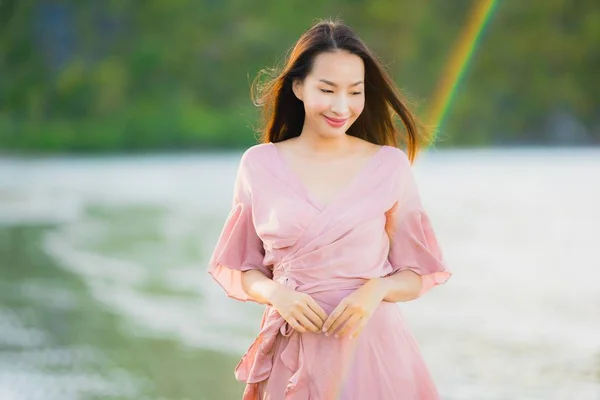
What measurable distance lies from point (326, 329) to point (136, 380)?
2.49 metres

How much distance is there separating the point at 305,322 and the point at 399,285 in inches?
6.8

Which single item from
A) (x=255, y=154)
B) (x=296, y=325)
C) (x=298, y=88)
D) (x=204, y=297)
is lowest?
(x=204, y=297)

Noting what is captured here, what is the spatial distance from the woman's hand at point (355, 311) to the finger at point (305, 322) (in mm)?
17

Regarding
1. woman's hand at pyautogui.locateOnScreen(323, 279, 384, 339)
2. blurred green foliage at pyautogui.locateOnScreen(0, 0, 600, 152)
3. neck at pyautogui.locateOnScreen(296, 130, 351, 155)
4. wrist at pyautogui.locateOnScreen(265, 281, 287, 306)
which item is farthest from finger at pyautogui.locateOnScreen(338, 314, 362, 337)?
blurred green foliage at pyautogui.locateOnScreen(0, 0, 600, 152)

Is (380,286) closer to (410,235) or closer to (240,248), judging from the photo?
(410,235)

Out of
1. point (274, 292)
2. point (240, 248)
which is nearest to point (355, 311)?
point (274, 292)

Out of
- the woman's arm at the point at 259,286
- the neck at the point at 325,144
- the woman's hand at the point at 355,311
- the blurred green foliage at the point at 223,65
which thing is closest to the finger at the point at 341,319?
the woman's hand at the point at 355,311

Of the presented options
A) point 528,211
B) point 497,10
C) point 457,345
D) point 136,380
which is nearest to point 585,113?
point 497,10

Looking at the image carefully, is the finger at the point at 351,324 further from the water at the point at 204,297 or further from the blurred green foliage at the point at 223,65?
the blurred green foliage at the point at 223,65

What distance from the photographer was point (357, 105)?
1571 mm

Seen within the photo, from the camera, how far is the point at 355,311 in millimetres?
1489

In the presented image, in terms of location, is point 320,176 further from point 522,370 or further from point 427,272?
point 522,370

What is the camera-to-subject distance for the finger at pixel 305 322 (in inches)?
58.4

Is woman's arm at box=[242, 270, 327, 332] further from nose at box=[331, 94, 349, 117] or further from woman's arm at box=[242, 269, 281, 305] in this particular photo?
nose at box=[331, 94, 349, 117]
